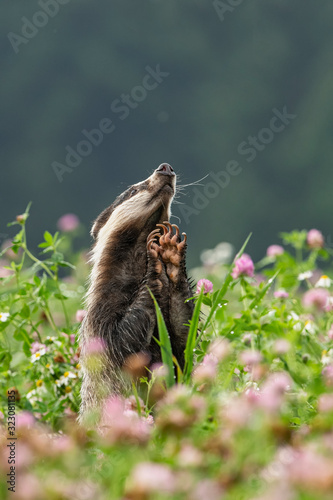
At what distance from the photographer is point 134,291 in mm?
3836

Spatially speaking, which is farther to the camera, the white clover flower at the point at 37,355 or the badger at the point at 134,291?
the white clover flower at the point at 37,355

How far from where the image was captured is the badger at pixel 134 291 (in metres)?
3.63

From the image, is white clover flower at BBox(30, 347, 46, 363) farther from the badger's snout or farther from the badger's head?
the badger's snout

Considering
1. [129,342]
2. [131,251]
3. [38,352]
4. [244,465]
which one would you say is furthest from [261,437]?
[38,352]

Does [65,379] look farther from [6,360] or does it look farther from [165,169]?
[165,169]

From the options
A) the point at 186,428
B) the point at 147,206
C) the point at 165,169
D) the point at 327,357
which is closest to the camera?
the point at 186,428

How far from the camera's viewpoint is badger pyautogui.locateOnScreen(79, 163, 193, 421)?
3.63 metres

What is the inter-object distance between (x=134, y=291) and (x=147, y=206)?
1.72 feet

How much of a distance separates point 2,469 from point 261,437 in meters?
0.58

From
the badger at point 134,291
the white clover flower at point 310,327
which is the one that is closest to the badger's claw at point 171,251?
the badger at point 134,291

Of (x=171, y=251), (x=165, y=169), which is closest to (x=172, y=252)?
(x=171, y=251)

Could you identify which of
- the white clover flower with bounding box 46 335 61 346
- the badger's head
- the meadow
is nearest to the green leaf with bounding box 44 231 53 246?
the meadow

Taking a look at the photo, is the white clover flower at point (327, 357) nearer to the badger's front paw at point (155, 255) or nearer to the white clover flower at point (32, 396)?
the badger's front paw at point (155, 255)

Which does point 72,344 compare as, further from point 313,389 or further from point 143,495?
point 143,495
